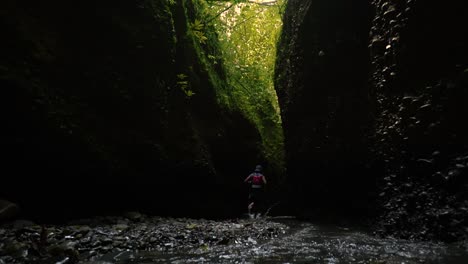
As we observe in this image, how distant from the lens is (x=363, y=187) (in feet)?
24.7

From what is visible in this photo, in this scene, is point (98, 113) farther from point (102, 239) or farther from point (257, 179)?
point (257, 179)

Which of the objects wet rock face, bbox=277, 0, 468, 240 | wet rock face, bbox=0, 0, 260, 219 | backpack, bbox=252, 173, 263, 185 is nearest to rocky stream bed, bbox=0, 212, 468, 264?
wet rock face, bbox=277, 0, 468, 240

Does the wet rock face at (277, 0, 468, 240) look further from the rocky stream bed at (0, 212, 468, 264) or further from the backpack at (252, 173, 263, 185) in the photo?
the backpack at (252, 173, 263, 185)

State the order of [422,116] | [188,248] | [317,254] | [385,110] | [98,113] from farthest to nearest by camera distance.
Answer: [98,113] → [385,110] → [422,116] → [188,248] → [317,254]

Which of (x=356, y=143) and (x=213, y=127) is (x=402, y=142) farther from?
(x=213, y=127)

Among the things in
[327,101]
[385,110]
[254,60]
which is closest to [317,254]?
[385,110]

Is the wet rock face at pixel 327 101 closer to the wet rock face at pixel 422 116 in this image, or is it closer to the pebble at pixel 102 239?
the wet rock face at pixel 422 116

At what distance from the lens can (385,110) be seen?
6.63 m

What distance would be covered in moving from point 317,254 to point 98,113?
519cm

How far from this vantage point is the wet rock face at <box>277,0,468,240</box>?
5133 mm

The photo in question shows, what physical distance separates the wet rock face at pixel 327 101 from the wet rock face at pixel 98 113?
2.91 metres

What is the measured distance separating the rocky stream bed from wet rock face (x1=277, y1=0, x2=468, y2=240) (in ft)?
2.82

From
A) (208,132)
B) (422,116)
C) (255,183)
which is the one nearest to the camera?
(422,116)

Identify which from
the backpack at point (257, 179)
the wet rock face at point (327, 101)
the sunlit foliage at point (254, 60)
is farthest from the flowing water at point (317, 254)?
the sunlit foliage at point (254, 60)
